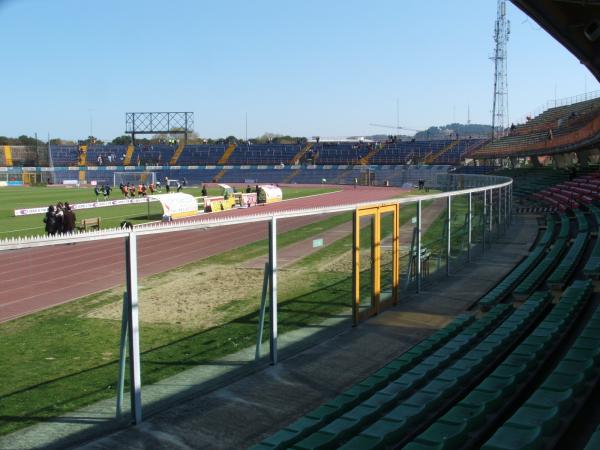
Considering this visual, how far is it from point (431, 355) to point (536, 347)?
1.20 metres

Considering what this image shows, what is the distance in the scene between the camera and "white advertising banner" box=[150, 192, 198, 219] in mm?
31141

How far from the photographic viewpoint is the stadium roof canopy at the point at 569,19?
9203 millimetres

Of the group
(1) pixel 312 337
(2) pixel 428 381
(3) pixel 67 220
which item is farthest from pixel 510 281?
(3) pixel 67 220

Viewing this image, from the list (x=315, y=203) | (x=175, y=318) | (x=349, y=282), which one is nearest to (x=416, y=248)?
(x=349, y=282)

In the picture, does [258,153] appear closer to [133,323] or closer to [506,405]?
[133,323]

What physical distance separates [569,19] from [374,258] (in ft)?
16.7

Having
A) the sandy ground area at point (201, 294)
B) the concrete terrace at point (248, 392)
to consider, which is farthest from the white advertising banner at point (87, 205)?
the concrete terrace at point (248, 392)

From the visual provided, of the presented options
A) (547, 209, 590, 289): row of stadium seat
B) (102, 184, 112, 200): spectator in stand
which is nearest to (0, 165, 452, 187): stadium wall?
(102, 184, 112, 200): spectator in stand

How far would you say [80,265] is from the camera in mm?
16484

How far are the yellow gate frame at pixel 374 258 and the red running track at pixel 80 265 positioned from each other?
17.8ft

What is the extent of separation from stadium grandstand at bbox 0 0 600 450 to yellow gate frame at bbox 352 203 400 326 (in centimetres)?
4

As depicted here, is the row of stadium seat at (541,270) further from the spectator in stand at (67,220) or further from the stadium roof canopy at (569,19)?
the spectator in stand at (67,220)

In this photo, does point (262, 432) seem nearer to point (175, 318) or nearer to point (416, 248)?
point (175, 318)

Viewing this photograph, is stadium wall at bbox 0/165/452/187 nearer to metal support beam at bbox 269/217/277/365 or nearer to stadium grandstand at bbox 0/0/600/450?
stadium grandstand at bbox 0/0/600/450
